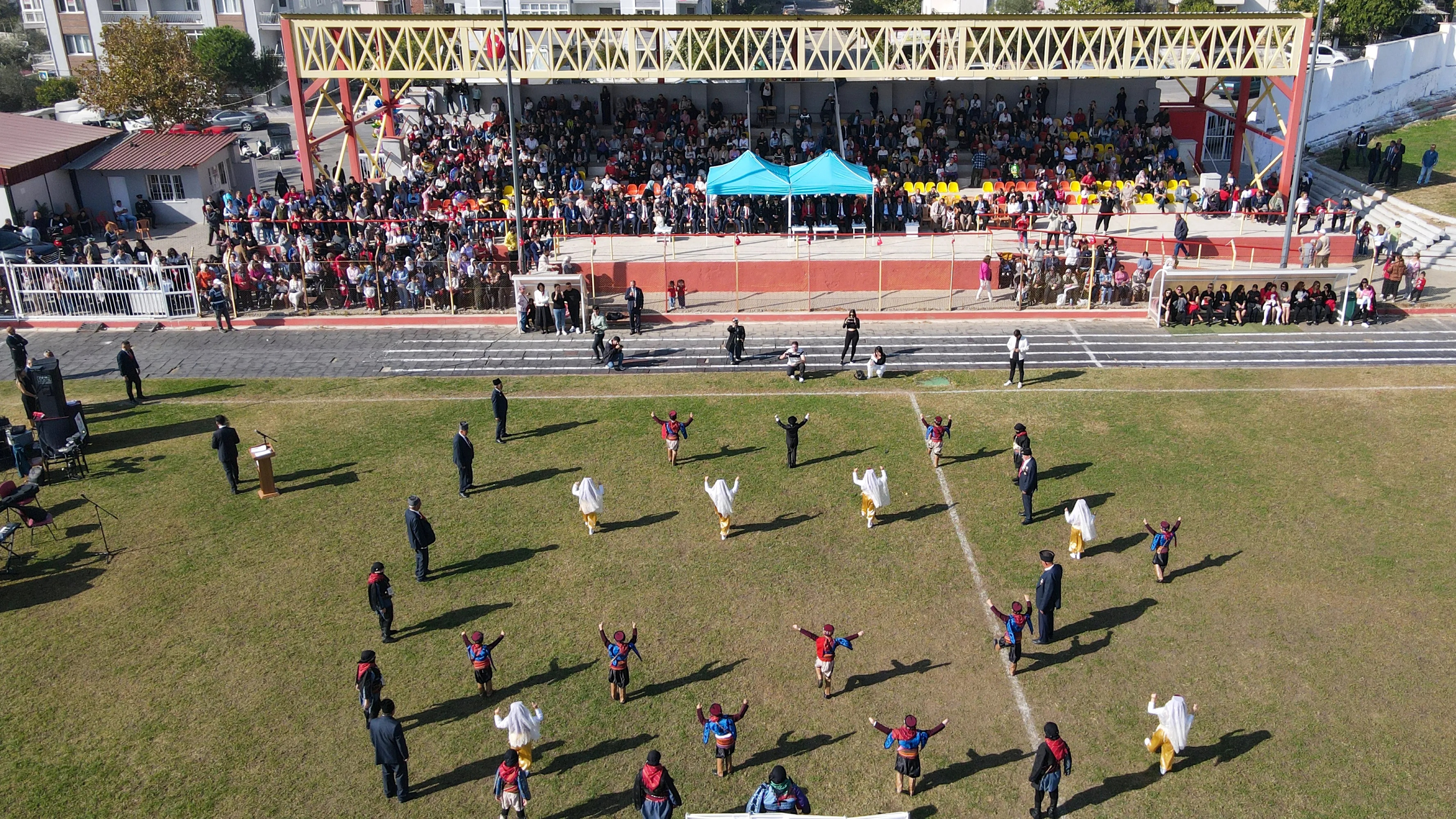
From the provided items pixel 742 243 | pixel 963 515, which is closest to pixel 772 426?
pixel 963 515

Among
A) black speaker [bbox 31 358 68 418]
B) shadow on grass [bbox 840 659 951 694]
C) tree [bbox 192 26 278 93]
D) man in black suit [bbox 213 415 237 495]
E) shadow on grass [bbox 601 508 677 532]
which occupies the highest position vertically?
tree [bbox 192 26 278 93]

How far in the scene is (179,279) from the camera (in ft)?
92.9

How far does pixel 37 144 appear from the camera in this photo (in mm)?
36844

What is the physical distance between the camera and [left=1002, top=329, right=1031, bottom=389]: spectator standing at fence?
75.7 ft

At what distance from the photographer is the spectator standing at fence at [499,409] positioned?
20078 millimetres

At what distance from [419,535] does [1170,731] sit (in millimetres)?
10401

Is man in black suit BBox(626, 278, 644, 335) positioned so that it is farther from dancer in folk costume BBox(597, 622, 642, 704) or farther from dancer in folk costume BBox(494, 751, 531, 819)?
dancer in folk costume BBox(494, 751, 531, 819)

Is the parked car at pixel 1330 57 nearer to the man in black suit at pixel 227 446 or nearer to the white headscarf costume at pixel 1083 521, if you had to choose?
the white headscarf costume at pixel 1083 521

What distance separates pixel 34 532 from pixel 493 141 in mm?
22843

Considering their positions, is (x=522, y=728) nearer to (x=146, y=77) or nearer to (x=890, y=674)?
(x=890, y=674)

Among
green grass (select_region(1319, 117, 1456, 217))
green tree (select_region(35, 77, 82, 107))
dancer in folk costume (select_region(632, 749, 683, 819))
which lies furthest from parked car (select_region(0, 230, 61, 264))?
green grass (select_region(1319, 117, 1456, 217))

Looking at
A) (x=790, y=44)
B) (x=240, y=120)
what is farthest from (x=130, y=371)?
(x=240, y=120)

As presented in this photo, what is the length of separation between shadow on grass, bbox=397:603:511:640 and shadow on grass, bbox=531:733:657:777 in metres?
2.82

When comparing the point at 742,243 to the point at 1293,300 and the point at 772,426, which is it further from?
the point at 1293,300
